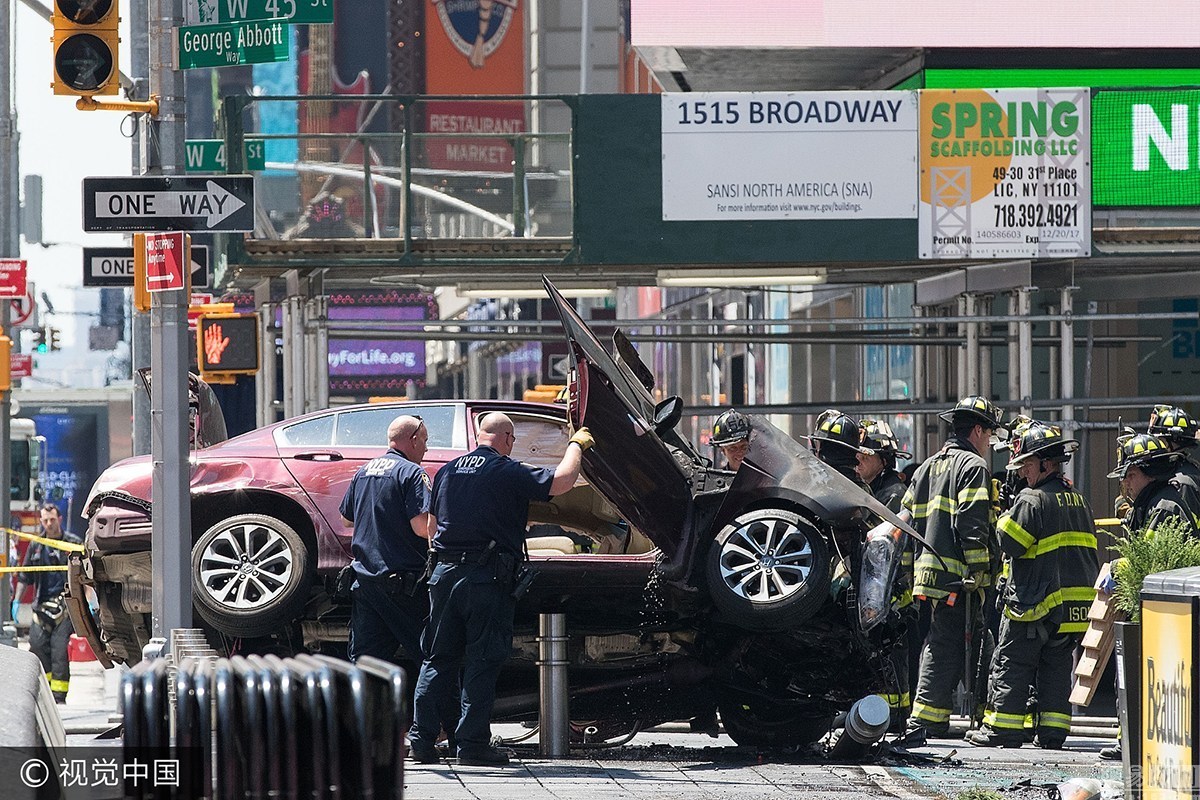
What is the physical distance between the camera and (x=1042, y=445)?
10.8 metres

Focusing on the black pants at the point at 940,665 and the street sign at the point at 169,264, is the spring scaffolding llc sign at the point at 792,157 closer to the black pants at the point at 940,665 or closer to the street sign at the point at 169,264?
the black pants at the point at 940,665

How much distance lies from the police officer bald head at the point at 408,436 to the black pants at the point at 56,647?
7.52 meters

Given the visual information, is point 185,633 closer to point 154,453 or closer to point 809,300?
point 154,453

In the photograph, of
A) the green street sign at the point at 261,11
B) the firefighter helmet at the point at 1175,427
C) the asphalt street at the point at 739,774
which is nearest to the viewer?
the asphalt street at the point at 739,774

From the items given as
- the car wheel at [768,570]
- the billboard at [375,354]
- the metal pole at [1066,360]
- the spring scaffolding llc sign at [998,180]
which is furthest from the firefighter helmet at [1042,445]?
the billboard at [375,354]

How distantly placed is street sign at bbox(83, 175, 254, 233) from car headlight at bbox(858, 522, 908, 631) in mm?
3658

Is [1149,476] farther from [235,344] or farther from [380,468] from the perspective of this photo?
[235,344]

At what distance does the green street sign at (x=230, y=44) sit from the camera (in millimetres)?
9820

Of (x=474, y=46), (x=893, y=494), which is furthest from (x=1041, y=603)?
(x=474, y=46)

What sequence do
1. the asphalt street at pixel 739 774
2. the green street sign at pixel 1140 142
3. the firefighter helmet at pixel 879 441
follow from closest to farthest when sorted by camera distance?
the asphalt street at pixel 739 774, the firefighter helmet at pixel 879 441, the green street sign at pixel 1140 142

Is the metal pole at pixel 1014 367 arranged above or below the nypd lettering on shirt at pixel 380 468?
above

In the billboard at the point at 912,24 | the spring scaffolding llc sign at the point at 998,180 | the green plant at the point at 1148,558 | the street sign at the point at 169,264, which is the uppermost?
the billboard at the point at 912,24

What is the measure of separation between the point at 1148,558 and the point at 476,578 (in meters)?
3.33

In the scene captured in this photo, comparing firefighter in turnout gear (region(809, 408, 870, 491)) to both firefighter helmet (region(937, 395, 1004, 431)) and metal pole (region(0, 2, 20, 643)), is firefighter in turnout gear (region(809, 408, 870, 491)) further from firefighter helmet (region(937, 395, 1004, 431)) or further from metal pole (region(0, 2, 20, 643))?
metal pole (region(0, 2, 20, 643))
